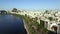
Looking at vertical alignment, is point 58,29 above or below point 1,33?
above

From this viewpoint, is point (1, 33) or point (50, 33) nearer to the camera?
point (50, 33)

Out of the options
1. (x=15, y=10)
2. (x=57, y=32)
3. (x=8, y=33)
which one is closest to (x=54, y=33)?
(x=57, y=32)

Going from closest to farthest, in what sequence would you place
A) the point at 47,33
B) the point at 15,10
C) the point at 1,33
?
the point at 47,33, the point at 1,33, the point at 15,10

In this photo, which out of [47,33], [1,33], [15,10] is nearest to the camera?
[47,33]

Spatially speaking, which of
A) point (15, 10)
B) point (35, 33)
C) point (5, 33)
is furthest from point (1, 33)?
point (15, 10)

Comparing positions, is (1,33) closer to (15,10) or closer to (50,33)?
(50,33)

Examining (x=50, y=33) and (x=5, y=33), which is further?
(x=5, y=33)

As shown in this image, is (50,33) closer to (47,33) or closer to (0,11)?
(47,33)
